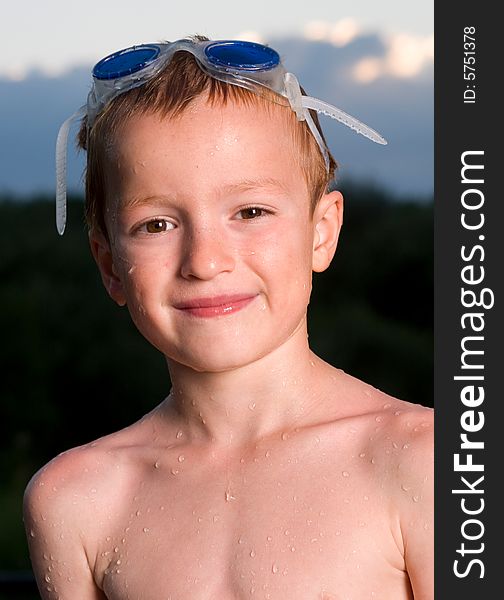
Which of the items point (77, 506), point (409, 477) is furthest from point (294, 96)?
point (77, 506)

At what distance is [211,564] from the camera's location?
1.53m

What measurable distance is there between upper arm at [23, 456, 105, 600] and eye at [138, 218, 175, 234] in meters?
0.46

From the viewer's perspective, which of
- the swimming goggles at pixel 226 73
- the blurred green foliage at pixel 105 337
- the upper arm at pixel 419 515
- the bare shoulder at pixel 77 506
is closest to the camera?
the upper arm at pixel 419 515

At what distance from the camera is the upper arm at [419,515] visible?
57.0 inches

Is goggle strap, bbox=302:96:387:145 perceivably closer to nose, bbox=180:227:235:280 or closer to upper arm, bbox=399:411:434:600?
nose, bbox=180:227:235:280

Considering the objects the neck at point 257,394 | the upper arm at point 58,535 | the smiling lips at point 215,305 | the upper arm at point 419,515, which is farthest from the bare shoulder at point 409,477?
the upper arm at point 58,535

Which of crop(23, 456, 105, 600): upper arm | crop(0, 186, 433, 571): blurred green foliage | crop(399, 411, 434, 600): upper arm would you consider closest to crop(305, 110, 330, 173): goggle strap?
crop(399, 411, 434, 600): upper arm

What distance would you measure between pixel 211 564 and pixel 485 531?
0.39 meters

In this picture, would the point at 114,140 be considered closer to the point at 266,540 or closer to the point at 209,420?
the point at 209,420

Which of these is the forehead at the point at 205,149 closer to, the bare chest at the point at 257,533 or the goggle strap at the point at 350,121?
the goggle strap at the point at 350,121

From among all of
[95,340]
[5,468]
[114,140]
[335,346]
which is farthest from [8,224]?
[114,140]

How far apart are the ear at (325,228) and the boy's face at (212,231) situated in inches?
3.2

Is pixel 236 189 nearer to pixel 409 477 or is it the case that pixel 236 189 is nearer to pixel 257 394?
pixel 257 394

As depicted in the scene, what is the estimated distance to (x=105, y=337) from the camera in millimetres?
7113
